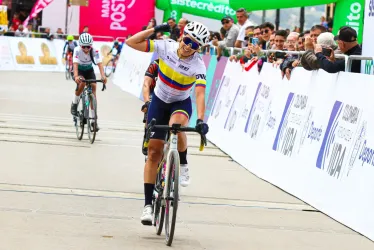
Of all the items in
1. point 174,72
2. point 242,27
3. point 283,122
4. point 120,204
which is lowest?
point 120,204

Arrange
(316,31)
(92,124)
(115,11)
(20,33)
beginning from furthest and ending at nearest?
(115,11) < (20,33) < (92,124) < (316,31)

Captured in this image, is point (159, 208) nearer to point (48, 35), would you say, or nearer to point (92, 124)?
point (92, 124)

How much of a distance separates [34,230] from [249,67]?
7.73 metres

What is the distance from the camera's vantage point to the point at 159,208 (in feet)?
25.8

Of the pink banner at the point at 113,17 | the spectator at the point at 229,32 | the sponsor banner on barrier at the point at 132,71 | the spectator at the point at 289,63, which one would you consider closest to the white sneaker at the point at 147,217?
the spectator at the point at 289,63

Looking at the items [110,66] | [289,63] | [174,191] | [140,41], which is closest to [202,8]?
[110,66]

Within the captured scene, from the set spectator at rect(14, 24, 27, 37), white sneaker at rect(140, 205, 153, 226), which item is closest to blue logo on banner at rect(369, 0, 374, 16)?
white sneaker at rect(140, 205, 153, 226)

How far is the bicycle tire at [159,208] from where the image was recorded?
7.74 m

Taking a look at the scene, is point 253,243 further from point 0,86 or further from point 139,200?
point 0,86

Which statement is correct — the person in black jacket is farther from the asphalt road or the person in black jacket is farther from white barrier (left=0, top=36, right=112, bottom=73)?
white barrier (left=0, top=36, right=112, bottom=73)

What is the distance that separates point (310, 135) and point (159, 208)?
319 cm

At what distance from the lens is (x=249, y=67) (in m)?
14.8

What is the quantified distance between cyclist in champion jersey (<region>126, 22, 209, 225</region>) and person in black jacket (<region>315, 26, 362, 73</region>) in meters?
2.00

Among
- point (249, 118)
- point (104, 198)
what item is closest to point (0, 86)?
point (249, 118)
